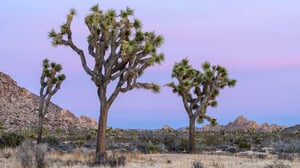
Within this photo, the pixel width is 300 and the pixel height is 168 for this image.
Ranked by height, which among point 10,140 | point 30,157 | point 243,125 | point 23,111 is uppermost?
point 243,125

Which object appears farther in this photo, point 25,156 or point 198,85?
point 198,85

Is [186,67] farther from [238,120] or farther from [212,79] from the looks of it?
[238,120]

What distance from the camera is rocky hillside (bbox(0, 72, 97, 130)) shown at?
61656 millimetres

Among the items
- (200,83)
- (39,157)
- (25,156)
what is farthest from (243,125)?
(25,156)

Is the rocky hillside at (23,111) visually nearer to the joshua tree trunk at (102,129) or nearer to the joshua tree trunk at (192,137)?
the joshua tree trunk at (192,137)

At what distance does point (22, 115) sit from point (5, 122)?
5110mm

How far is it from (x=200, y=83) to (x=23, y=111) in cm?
4245

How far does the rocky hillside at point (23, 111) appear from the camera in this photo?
202 feet

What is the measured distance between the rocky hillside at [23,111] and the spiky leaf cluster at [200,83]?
1317 inches

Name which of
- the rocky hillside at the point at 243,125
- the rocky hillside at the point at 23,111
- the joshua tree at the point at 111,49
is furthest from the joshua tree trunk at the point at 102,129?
the rocky hillside at the point at 243,125

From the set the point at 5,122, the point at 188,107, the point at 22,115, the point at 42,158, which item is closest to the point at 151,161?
the point at 42,158

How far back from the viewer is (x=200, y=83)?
28.7m

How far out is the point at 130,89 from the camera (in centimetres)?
2208

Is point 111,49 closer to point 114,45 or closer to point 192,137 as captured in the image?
point 114,45
